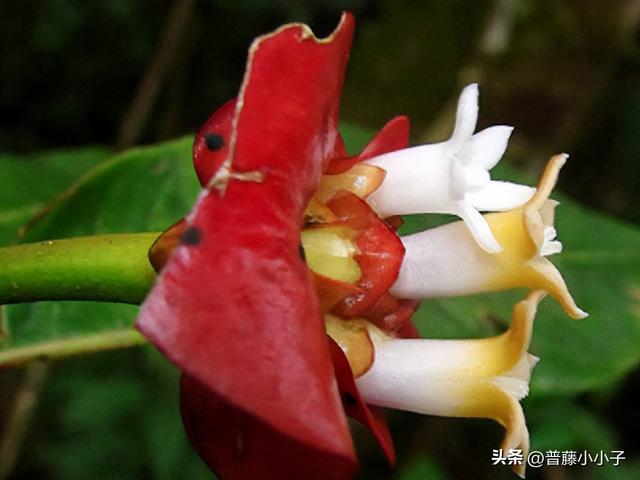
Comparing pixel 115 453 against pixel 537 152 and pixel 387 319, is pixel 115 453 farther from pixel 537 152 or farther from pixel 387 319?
pixel 387 319

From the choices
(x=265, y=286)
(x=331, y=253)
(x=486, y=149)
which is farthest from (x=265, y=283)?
(x=486, y=149)

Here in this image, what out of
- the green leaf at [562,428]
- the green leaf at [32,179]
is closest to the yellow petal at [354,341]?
the green leaf at [32,179]

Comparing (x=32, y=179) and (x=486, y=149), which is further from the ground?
(x=486, y=149)

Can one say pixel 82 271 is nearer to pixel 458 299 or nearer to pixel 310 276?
pixel 310 276

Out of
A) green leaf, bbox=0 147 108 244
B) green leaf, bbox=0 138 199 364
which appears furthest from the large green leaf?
green leaf, bbox=0 147 108 244

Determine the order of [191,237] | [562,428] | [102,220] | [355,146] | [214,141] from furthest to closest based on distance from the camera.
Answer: [562,428] < [355,146] < [102,220] < [214,141] < [191,237]

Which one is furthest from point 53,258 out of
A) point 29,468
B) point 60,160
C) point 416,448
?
point 29,468
